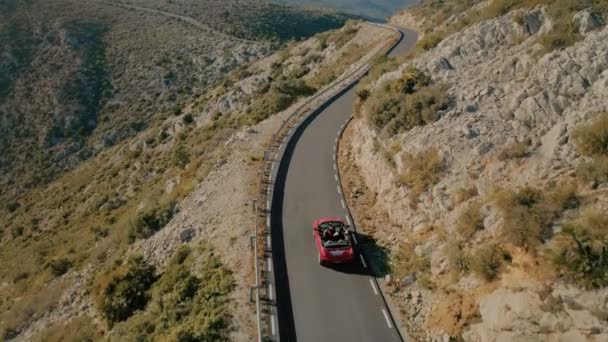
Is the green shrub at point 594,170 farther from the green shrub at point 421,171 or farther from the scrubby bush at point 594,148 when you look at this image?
the green shrub at point 421,171

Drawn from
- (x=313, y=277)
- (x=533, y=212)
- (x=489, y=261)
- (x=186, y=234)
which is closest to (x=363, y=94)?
(x=186, y=234)

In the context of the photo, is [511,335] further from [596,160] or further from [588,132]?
[588,132]

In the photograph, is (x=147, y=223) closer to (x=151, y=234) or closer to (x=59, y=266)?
(x=151, y=234)

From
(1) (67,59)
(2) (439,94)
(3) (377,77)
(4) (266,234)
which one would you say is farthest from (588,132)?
(1) (67,59)

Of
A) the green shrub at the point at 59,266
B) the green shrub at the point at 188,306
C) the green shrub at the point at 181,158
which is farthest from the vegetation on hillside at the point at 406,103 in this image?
the green shrub at the point at 59,266

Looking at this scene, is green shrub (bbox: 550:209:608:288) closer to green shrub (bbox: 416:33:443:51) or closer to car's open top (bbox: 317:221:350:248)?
car's open top (bbox: 317:221:350:248)

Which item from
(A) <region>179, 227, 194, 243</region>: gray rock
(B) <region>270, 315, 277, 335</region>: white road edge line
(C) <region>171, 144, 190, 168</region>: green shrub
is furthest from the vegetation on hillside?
(C) <region>171, 144, 190, 168</region>: green shrub
